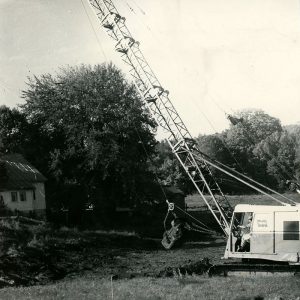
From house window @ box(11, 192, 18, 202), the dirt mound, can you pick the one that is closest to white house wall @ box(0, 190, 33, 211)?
house window @ box(11, 192, 18, 202)

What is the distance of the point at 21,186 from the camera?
110 feet

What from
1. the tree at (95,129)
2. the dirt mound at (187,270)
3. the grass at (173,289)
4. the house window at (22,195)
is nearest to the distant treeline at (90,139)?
the tree at (95,129)

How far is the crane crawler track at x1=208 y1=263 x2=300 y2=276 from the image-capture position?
16.4 meters

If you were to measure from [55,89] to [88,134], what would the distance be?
17.8 ft

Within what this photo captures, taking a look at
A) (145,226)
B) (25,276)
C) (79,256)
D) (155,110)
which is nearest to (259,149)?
(145,226)

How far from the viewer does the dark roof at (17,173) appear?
33.3m

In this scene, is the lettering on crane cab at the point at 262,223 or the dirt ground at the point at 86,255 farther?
the dirt ground at the point at 86,255

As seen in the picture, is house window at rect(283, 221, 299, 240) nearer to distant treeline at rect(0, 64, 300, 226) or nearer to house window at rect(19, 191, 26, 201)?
distant treeline at rect(0, 64, 300, 226)

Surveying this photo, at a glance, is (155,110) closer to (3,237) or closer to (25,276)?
(3,237)

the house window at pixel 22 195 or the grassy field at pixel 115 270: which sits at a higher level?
the house window at pixel 22 195

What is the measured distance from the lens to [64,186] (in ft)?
115

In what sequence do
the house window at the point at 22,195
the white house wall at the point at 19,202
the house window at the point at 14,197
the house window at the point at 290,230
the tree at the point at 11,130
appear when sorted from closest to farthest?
the house window at the point at 290,230 < the white house wall at the point at 19,202 < the house window at the point at 14,197 < the house window at the point at 22,195 < the tree at the point at 11,130

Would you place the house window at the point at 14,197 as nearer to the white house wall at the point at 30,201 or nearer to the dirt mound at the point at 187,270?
the white house wall at the point at 30,201

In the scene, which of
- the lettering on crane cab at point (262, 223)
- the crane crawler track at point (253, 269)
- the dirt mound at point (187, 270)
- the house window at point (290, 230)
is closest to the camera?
the crane crawler track at point (253, 269)
